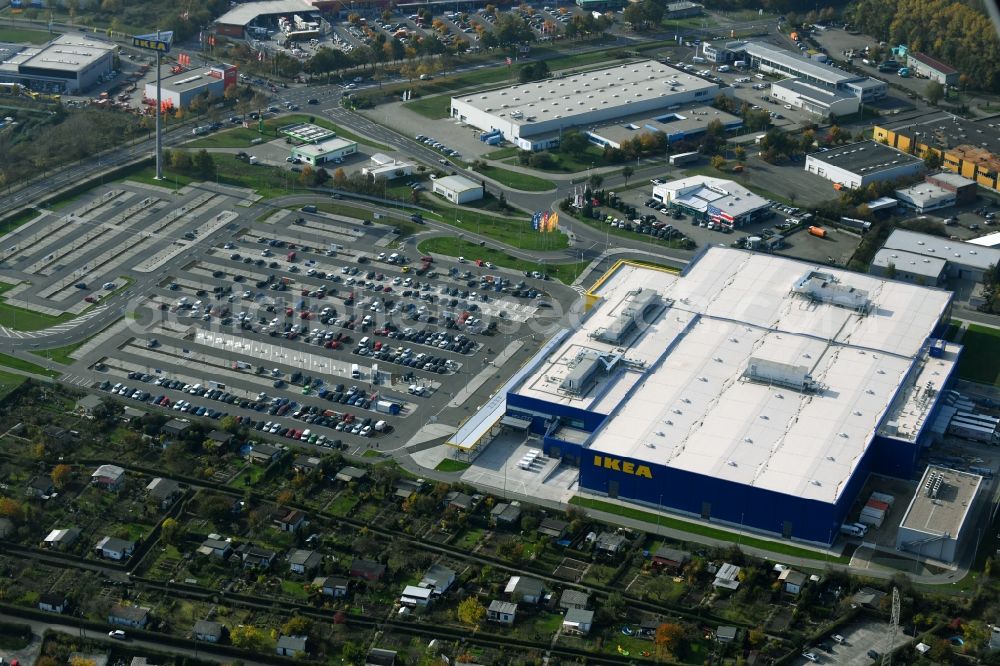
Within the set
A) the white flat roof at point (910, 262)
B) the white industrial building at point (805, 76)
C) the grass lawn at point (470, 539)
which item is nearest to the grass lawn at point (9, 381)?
the grass lawn at point (470, 539)

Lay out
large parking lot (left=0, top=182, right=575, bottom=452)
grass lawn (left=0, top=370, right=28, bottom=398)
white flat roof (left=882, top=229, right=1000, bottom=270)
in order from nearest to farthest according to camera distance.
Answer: grass lawn (left=0, top=370, right=28, bottom=398) → large parking lot (left=0, top=182, right=575, bottom=452) → white flat roof (left=882, top=229, right=1000, bottom=270)

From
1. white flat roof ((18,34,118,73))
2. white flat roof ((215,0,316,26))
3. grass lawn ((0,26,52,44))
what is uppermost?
white flat roof ((215,0,316,26))

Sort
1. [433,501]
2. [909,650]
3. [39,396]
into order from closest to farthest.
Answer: [909,650] < [433,501] < [39,396]

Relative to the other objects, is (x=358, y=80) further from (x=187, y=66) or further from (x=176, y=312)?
(x=176, y=312)

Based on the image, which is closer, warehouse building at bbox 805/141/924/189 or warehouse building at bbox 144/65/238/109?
warehouse building at bbox 805/141/924/189

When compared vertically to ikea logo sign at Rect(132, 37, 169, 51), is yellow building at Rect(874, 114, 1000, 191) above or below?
below

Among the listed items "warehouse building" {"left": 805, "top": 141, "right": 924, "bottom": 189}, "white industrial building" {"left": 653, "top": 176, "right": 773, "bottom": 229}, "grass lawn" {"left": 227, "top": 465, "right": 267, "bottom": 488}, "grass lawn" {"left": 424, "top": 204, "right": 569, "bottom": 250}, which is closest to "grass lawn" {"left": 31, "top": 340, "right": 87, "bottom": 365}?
"grass lawn" {"left": 227, "top": 465, "right": 267, "bottom": 488}

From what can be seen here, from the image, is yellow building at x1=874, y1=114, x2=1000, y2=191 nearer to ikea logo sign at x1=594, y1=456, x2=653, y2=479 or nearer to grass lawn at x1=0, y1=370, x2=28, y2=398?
ikea logo sign at x1=594, y1=456, x2=653, y2=479

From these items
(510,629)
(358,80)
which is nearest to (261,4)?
(358,80)
